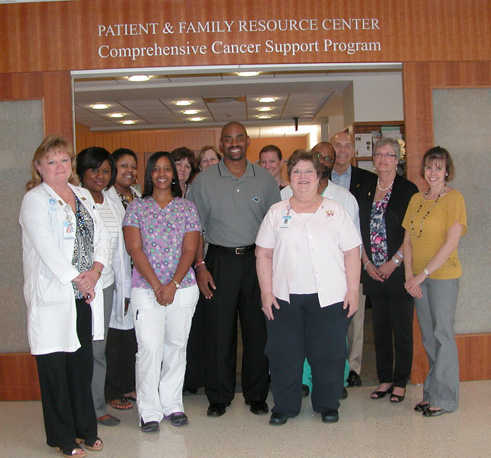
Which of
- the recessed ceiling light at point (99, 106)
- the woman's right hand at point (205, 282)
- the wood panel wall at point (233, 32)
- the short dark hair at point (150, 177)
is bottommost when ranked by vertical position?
the woman's right hand at point (205, 282)

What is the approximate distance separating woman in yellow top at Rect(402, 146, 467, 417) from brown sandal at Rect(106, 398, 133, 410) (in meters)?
1.86

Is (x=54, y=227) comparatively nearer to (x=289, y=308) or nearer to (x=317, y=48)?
(x=289, y=308)

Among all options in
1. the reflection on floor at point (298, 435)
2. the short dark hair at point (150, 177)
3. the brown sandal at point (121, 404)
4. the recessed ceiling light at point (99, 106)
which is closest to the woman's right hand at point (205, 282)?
the short dark hair at point (150, 177)

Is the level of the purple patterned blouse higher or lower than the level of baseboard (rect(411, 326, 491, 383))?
higher

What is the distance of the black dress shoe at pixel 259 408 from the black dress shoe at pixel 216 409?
0.18 meters

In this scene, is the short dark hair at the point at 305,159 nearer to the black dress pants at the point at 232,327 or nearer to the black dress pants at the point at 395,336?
the black dress pants at the point at 232,327

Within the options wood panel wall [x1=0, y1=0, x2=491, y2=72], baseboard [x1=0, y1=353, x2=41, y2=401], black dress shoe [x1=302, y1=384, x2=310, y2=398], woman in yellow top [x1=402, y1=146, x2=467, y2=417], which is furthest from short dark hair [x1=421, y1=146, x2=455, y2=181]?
baseboard [x1=0, y1=353, x2=41, y2=401]

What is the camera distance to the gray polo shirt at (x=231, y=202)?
11.3 ft

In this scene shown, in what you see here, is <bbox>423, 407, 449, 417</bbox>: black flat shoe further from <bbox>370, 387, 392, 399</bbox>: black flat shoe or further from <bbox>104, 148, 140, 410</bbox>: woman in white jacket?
<bbox>104, 148, 140, 410</bbox>: woman in white jacket

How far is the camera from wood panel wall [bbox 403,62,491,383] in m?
3.89

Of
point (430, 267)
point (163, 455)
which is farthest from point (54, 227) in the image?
point (430, 267)

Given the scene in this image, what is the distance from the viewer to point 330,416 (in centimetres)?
323

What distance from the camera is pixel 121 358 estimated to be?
3.73 metres

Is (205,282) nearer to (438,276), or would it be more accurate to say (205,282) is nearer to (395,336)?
(395,336)
